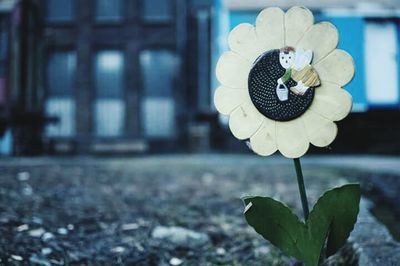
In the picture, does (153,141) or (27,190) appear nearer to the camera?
(27,190)

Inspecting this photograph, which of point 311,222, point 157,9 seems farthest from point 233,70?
point 157,9

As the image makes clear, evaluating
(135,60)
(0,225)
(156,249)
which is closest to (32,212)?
(0,225)

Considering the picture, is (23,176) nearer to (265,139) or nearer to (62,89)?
(265,139)

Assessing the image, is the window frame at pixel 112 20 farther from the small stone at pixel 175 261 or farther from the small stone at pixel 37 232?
the small stone at pixel 175 261

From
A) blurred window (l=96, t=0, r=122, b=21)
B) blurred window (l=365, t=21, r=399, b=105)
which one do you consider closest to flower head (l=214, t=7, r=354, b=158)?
blurred window (l=365, t=21, r=399, b=105)

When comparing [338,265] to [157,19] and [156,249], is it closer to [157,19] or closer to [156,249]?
[156,249]

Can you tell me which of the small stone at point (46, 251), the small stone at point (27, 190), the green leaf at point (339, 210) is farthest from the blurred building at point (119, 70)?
the green leaf at point (339, 210)

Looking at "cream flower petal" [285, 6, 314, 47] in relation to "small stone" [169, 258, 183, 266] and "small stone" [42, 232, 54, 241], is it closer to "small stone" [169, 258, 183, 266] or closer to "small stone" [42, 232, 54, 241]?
"small stone" [169, 258, 183, 266]
